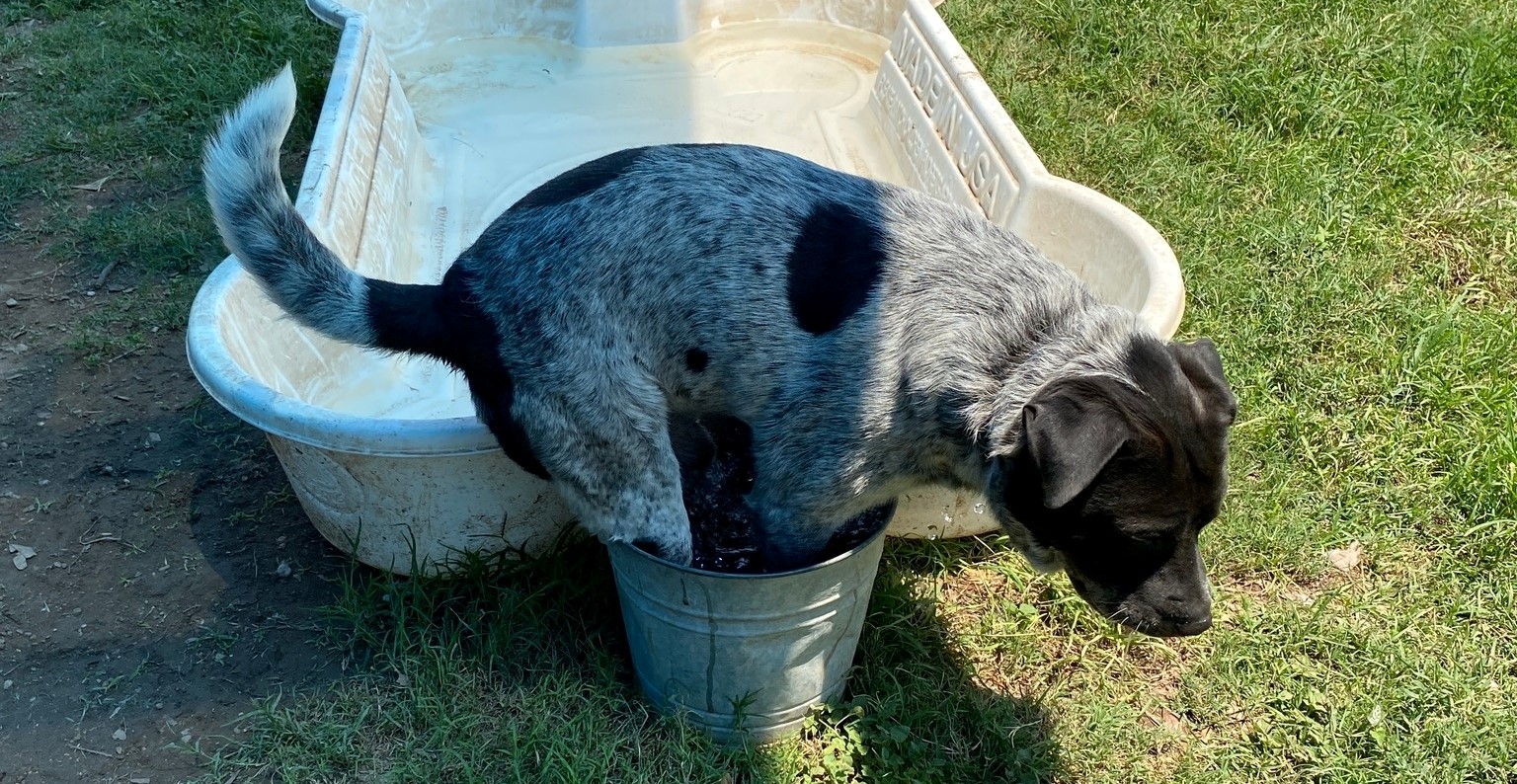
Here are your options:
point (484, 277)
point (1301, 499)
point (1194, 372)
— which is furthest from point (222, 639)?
point (1301, 499)

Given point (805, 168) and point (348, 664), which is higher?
point (805, 168)

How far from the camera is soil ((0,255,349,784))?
3.95 meters

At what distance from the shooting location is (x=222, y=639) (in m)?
4.22

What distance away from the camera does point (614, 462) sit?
138 inches

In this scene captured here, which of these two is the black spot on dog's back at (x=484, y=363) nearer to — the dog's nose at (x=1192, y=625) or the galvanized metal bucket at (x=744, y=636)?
the galvanized metal bucket at (x=744, y=636)

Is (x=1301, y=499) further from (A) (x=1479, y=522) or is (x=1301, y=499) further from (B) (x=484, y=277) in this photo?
(B) (x=484, y=277)

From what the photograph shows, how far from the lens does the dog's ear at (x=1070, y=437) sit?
2.90 metres

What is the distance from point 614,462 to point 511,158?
12.7 feet

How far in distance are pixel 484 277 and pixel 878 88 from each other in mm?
4119

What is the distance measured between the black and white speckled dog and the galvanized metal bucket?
7.1 inches

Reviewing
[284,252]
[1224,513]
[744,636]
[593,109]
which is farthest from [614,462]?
[593,109]

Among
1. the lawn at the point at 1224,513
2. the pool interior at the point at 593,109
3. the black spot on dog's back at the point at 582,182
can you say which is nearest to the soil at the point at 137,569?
the lawn at the point at 1224,513

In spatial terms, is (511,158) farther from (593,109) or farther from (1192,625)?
(1192,625)

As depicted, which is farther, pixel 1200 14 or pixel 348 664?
pixel 1200 14
